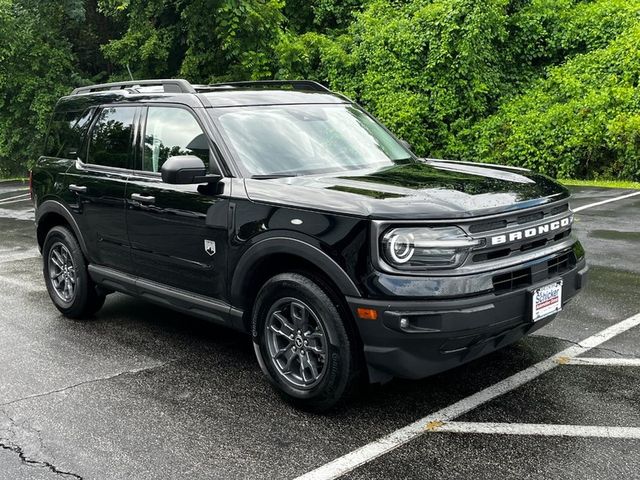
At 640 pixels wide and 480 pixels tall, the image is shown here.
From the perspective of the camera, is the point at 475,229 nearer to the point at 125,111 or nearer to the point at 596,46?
the point at 125,111

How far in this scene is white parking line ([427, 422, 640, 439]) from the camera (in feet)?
11.9

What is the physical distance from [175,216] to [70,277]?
1882 millimetres

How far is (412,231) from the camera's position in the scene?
3582 millimetres

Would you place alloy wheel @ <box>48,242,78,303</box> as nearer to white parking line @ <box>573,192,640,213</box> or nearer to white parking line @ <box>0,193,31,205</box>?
white parking line @ <box>573,192,640,213</box>

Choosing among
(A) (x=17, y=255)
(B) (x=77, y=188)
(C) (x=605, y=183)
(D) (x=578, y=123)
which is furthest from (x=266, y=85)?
(D) (x=578, y=123)

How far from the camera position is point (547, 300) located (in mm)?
3928

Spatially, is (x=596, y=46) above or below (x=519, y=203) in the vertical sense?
above

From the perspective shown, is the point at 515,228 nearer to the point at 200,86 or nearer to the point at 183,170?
the point at 183,170

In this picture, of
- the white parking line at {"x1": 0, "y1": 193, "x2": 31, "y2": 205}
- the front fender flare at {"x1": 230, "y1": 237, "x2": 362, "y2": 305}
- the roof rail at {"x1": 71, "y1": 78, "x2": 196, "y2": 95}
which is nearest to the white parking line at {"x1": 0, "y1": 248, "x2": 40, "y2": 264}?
the roof rail at {"x1": 71, "y1": 78, "x2": 196, "y2": 95}

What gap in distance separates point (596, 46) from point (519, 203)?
1533 cm

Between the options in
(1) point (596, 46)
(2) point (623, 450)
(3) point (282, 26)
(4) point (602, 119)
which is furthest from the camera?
(3) point (282, 26)

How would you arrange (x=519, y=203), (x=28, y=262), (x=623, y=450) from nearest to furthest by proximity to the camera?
(x=623, y=450) → (x=519, y=203) → (x=28, y=262)

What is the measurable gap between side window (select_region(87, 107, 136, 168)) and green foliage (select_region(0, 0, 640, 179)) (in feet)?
37.4

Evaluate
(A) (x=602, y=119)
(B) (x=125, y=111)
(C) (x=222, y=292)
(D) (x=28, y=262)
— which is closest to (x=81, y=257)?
(B) (x=125, y=111)
